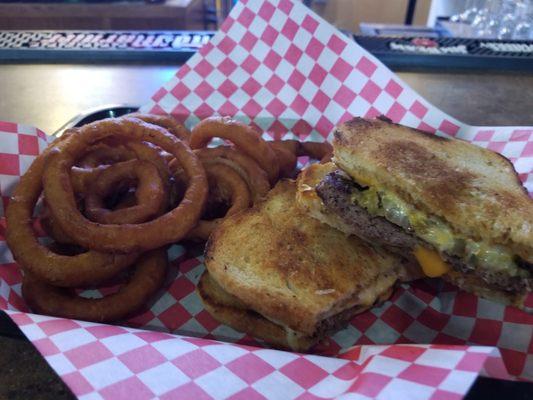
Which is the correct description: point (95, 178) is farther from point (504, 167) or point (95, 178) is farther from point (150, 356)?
point (504, 167)

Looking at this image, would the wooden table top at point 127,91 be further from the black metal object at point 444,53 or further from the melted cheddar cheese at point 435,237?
the melted cheddar cheese at point 435,237

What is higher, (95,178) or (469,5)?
(469,5)

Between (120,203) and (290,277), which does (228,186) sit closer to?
(120,203)

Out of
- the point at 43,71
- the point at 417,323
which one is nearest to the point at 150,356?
the point at 417,323

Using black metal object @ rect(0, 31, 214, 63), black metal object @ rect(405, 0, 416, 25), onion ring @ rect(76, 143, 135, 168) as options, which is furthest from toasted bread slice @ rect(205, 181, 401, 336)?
Answer: black metal object @ rect(405, 0, 416, 25)

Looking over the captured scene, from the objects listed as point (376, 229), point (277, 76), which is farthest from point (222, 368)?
point (277, 76)
